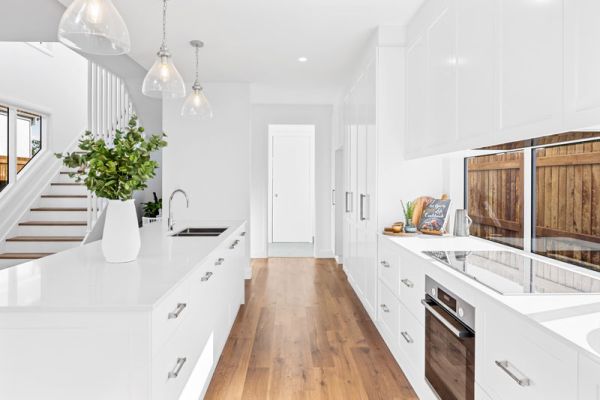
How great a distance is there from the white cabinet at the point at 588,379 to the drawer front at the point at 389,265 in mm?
1651

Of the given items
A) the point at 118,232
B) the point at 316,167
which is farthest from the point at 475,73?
the point at 316,167

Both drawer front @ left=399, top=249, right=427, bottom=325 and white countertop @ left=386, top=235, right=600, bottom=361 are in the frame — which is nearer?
white countertop @ left=386, top=235, right=600, bottom=361

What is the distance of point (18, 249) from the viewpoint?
4.80m

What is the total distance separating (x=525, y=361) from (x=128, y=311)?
1.27m

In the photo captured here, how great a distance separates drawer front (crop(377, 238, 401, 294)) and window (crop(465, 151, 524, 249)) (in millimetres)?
694

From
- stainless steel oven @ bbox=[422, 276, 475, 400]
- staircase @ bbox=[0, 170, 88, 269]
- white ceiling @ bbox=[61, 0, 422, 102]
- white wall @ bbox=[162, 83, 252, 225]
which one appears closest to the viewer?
stainless steel oven @ bbox=[422, 276, 475, 400]

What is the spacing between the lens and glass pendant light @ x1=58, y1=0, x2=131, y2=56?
5.28ft

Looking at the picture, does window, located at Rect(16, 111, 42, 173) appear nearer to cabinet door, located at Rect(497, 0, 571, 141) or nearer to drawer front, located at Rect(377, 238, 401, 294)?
drawer front, located at Rect(377, 238, 401, 294)

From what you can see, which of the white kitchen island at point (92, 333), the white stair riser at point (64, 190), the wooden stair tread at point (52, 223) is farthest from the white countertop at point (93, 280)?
the white stair riser at point (64, 190)

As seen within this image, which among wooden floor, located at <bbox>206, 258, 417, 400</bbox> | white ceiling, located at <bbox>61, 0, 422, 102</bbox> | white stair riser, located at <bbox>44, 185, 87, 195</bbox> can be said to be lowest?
wooden floor, located at <bbox>206, 258, 417, 400</bbox>

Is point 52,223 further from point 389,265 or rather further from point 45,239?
point 389,265

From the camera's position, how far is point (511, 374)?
4.11 ft

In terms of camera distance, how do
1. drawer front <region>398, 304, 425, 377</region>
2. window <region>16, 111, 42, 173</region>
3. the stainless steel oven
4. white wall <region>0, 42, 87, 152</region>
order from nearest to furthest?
the stainless steel oven
drawer front <region>398, 304, 425, 377</region>
white wall <region>0, 42, 87, 152</region>
window <region>16, 111, 42, 173</region>

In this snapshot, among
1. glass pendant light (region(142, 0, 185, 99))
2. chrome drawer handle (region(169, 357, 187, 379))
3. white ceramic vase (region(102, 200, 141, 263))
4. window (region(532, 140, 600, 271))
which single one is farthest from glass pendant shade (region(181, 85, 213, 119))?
window (region(532, 140, 600, 271))
